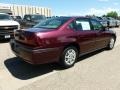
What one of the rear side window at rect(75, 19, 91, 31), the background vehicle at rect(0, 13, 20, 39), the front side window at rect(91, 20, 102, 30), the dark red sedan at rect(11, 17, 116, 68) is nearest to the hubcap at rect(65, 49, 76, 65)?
the dark red sedan at rect(11, 17, 116, 68)

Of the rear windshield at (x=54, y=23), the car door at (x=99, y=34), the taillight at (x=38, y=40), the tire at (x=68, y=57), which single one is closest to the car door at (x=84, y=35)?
the car door at (x=99, y=34)

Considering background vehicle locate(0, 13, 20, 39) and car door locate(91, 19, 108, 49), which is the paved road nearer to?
car door locate(91, 19, 108, 49)

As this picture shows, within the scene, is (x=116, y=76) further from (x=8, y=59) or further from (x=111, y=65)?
(x=8, y=59)

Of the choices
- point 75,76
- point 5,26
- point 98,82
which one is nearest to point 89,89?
point 98,82

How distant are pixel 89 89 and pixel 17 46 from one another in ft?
8.42

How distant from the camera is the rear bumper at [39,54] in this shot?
479cm

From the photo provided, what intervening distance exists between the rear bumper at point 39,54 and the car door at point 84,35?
42.0 inches

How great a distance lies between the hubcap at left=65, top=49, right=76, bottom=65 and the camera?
18.4ft

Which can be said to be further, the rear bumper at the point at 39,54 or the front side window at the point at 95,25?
the front side window at the point at 95,25

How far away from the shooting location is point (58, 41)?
5195mm

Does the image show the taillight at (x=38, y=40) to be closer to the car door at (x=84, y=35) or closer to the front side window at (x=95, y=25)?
the car door at (x=84, y=35)

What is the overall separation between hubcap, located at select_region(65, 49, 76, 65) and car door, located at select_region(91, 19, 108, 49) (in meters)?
1.49

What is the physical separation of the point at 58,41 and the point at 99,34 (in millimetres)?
2413

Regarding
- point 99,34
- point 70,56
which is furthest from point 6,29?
point 70,56
